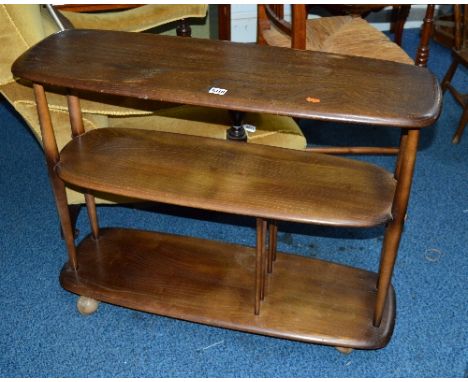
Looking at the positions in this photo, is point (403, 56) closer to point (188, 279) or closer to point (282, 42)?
A: point (282, 42)

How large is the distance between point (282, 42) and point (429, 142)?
2.77 ft

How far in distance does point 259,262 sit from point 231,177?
25 centimetres

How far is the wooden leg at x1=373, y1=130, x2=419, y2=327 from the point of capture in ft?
4.26

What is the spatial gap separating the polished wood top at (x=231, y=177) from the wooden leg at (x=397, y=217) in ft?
0.12

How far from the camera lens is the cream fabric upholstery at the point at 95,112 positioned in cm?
164

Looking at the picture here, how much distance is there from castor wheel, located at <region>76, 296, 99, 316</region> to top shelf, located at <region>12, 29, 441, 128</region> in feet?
2.33

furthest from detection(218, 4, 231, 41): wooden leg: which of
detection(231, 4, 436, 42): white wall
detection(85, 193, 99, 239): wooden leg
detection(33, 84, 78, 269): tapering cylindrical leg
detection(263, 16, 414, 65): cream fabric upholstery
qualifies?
detection(33, 84, 78, 269): tapering cylindrical leg

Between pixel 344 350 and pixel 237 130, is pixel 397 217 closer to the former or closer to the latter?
pixel 344 350

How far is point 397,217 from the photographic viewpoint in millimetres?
1396

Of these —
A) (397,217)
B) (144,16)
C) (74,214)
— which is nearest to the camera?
(397,217)

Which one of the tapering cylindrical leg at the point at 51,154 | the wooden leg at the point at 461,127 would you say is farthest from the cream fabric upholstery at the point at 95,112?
the wooden leg at the point at 461,127

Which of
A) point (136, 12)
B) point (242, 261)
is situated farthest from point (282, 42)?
point (242, 261)

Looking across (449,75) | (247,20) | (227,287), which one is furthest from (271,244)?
(247,20)

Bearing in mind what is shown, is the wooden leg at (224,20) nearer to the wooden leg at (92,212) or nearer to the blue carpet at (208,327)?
the blue carpet at (208,327)
